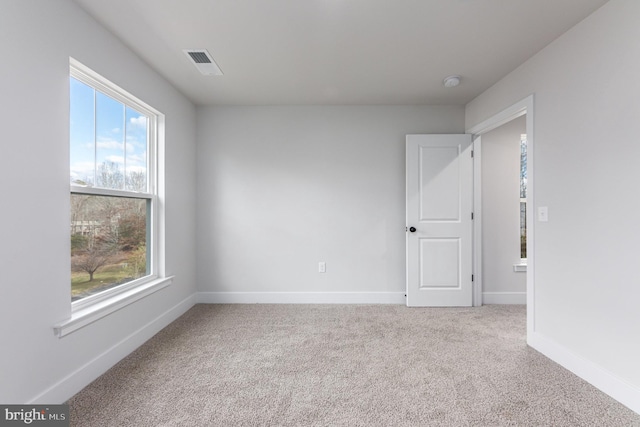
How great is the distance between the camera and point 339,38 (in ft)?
7.42

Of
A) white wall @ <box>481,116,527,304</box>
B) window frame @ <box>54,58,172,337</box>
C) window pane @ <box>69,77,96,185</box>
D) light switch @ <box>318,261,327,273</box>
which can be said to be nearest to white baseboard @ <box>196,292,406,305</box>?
light switch @ <box>318,261,327,273</box>

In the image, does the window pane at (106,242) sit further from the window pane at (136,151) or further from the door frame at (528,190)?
the door frame at (528,190)

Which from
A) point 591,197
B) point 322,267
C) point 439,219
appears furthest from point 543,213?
point 322,267

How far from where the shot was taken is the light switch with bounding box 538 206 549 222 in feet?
7.81

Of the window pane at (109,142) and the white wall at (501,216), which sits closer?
the window pane at (109,142)

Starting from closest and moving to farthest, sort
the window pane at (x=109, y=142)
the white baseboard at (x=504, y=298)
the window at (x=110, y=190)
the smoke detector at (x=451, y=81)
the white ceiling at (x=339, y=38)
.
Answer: the white ceiling at (x=339, y=38) → the window at (x=110, y=190) → the window pane at (x=109, y=142) → the smoke detector at (x=451, y=81) → the white baseboard at (x=504, y=298)

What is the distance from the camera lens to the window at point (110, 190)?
205 centimetres

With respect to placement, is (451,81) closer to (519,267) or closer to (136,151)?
(519,267)

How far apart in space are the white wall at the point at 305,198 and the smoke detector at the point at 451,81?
2.17 ft

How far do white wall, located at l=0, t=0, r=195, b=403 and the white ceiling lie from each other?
329mm

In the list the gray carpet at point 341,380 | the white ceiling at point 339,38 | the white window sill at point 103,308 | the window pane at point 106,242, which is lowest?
the gray carpet at point 341,380

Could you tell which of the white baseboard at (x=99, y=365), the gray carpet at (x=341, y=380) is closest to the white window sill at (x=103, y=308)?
the white baseboard at (x=99, y=365)

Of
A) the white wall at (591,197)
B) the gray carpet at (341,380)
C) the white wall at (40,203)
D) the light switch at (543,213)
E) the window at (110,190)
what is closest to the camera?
the white wall at (40,203)

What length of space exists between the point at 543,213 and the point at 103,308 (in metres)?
3.37
